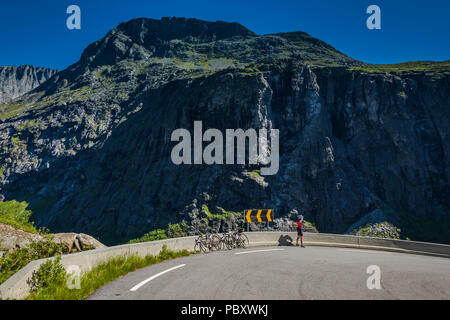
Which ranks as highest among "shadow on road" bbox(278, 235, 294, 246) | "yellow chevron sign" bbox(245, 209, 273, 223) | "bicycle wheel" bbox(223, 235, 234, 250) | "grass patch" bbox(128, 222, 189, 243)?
"yellow chevron sign" bbox(245, 209, 273, 223)

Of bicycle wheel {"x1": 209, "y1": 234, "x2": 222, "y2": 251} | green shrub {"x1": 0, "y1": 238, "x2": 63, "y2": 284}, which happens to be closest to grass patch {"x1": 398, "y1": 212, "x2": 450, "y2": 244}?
bicycle wheel {"x1": 209, "y1": 234, "x2": 222, "y2": 251}

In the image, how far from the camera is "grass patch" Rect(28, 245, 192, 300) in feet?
20.0

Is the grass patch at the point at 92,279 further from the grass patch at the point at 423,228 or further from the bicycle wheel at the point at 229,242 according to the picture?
the grass patch at the point at 423,228

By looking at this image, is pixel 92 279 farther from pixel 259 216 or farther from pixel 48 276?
pixel 259 216

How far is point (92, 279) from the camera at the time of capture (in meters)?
7.49

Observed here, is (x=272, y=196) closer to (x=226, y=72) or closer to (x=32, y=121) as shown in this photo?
(x=226, y=72)

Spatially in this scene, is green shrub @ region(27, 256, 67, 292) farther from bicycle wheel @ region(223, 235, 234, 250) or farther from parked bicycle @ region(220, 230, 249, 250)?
bicycle wheel @ region(223, 235, 234, 250)

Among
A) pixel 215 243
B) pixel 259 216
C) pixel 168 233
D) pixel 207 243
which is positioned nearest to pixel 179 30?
pixel 168 233

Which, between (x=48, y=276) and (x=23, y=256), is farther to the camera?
(x=23, y=256)

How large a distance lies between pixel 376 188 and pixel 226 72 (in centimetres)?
4269

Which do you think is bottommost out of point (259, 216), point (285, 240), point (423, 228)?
point (423, 228)

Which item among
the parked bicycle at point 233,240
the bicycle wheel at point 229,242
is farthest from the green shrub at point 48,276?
the bicycle wheel at point 229,242

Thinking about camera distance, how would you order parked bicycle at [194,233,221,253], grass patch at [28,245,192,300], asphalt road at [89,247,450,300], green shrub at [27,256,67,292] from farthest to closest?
parked bicycle at [194,233,221,253] → asphalt road at [89,247,450,300] → green shrub at [27,256,67,292] → grass patch at [28,245,192,300]
